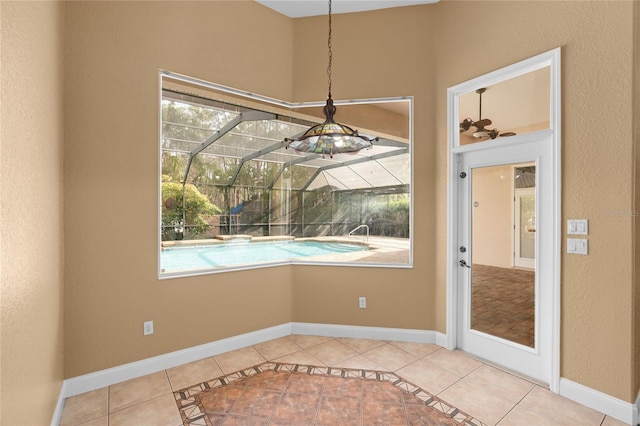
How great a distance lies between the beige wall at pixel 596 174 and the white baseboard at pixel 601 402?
0.05m

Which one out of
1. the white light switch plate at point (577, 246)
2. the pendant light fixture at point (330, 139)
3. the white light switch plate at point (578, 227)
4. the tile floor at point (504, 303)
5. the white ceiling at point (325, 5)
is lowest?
the tile floor at point (504, 303)

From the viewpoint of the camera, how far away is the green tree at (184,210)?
3014 millimetres

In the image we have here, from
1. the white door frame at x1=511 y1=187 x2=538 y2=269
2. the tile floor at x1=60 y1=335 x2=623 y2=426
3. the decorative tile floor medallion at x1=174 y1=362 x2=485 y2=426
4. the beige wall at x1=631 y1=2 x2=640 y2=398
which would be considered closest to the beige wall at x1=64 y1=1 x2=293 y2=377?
the tile floor at x1=60 y1=335 x2=623 y2=426

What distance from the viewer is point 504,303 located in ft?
9.97

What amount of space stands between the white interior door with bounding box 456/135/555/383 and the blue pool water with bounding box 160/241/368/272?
3.85 feet

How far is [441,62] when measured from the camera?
11.2 ft

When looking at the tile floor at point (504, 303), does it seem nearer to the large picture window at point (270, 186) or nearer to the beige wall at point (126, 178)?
the large picture window at point (270, 186)

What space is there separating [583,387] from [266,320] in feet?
9.57

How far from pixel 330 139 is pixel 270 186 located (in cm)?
172

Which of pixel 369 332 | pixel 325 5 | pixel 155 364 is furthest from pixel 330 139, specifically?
pixel 155 364

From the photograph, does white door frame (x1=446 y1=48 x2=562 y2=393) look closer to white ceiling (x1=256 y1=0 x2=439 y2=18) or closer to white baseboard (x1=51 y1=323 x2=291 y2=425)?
white ceiling (x1=256 y1=0 x2=439 y2=18)

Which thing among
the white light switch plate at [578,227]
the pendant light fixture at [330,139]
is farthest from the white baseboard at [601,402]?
the pendant light fixture at [330,139]

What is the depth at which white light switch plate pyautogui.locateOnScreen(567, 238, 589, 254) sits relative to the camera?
94.3 inches

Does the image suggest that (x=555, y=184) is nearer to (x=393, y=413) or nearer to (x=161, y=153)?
(x=393, y=413)
